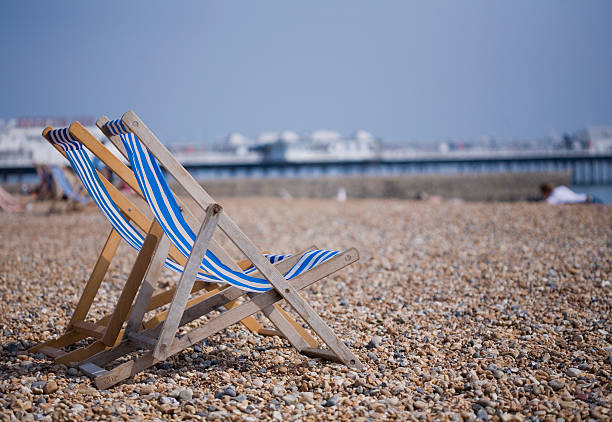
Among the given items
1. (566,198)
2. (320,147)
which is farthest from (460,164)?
(566,198)

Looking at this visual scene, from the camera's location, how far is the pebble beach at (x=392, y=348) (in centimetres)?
193

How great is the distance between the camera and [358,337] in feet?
8.98

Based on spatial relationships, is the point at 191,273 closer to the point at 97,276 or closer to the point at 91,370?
the point at 91,370

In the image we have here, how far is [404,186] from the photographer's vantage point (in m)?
Result: 24.3

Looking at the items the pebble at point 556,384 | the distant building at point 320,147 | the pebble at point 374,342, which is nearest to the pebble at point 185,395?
the pebble at point 374,342

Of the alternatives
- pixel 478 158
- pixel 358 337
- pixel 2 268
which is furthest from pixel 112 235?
pixel 478 158

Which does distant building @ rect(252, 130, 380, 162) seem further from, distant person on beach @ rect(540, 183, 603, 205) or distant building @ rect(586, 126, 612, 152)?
distant person on beach @ rect(540, 183, 603, 205)

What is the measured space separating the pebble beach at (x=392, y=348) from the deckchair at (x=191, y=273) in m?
0.10

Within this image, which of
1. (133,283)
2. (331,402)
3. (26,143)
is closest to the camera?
(331,402)

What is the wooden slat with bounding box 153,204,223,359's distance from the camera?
6.48 feet

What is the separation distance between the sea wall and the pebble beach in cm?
1494

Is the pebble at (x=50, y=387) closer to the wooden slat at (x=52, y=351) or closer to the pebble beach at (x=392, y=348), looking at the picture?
the pebble beach at (x=392, y=348)

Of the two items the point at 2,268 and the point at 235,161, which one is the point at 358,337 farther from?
the point at 235,161

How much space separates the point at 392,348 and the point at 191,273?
1.00m
